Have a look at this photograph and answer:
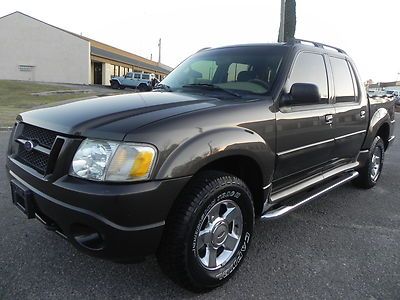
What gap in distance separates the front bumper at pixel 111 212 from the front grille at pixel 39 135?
0.25 metres

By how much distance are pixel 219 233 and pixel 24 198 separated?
137cm

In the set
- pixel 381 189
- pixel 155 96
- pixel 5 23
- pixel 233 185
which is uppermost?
pixel 5 23

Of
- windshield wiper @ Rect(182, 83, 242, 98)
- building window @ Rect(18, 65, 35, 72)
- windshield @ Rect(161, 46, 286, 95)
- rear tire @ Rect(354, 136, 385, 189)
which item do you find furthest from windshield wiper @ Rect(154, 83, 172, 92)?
building window @ Rect(18, 65, 35, 72)

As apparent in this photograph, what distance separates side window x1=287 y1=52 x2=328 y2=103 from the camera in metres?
3.46

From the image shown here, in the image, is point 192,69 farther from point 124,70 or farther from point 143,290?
point 124,70

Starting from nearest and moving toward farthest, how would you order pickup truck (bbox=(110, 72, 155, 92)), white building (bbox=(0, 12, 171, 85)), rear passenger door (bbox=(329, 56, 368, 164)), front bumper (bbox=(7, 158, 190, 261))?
front bumper (bbox=(7, 158, 190, 261)) < rear passenger door (bbox=(329, 56, 368, 164)) < pickup truck (bbox=(110, 72, 155, 92)) < white building (bbox=(0, 12, 171, 85))

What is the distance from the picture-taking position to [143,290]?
2.66m

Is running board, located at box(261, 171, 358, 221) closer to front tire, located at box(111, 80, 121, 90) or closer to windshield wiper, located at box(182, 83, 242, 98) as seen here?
windshield wiper, located at box(182, 83, 242, 98)

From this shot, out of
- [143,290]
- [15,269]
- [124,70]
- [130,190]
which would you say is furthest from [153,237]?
[124,70]

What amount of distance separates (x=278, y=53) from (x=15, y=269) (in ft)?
9.34

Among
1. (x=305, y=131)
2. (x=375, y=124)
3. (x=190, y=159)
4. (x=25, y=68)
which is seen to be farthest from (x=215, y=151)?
(x=25, y=68)

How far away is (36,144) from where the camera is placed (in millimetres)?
2617

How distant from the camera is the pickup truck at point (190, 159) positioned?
2.21 meters

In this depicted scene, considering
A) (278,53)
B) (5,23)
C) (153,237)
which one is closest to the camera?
(153,237)
